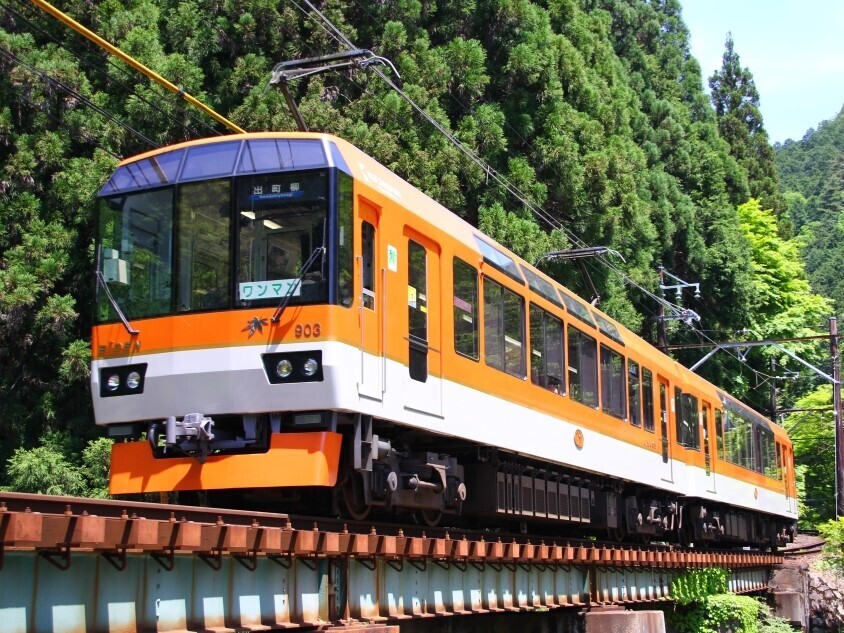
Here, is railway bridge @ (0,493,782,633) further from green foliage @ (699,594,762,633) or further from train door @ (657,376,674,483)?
green foliage @ (699,594,762,633)

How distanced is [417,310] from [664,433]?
32.7 feet

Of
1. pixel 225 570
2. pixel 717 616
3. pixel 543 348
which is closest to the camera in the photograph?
pixel 225 570

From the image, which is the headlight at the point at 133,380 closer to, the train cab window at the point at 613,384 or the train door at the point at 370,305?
the train door at the point at 370,305

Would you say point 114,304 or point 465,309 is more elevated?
point 465,309

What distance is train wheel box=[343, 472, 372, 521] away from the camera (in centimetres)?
920

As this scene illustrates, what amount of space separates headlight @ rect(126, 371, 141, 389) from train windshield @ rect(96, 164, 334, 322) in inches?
19.3

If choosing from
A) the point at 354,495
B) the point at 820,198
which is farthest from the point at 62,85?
the point at 820,198

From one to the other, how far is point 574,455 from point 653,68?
3158 centimetres

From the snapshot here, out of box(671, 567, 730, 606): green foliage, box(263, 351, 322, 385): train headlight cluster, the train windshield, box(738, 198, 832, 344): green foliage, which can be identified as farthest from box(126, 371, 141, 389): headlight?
box(738, 198, 832, 344): green foliage

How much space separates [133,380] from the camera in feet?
29.8

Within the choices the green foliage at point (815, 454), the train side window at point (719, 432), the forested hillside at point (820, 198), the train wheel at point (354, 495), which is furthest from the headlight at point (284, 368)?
the forested hillside at point (820, 198)

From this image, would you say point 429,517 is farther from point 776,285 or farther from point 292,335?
point 776,285

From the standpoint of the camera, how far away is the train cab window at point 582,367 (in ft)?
47.8

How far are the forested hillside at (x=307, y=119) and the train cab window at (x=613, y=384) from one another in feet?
15.9
